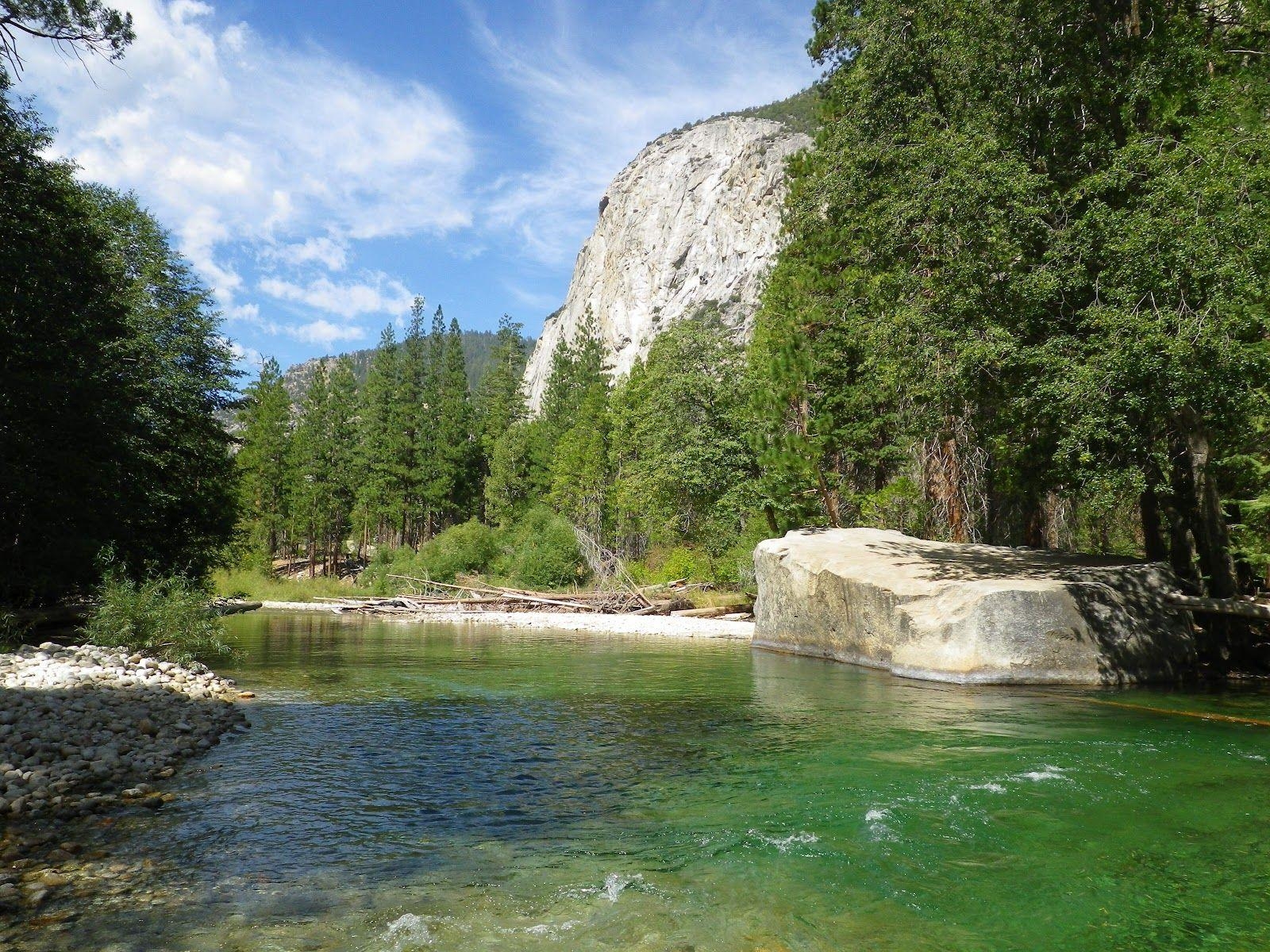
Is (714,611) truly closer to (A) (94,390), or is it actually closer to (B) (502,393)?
(A) (94,390)

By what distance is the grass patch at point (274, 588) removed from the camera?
3847cm

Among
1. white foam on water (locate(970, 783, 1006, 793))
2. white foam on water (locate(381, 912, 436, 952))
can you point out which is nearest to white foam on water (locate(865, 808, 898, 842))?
white foam on water (locate(970, 783, 1006, 793))

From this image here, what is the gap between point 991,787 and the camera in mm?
6410

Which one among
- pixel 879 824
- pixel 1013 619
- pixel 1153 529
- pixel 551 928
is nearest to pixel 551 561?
pixel 1153 529

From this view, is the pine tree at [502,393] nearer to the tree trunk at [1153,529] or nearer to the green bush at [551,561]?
the green bush at [551,561]

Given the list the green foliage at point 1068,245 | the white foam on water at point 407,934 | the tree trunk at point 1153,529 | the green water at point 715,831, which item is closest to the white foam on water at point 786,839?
the green water at point 715,831

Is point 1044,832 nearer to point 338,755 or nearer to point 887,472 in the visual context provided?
point 338,755

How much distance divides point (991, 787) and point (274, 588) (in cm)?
4063

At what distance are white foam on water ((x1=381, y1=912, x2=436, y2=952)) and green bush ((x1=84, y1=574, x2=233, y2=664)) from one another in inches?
401

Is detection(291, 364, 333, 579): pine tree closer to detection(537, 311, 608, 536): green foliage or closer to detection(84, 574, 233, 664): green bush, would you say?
detection(537, 311, 608, 536): green foliage

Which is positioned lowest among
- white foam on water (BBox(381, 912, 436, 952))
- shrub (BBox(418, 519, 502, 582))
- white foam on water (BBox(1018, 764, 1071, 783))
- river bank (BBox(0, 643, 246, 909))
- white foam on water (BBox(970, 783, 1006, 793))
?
white foam on water (BBox(970, 783, 1006, 793))

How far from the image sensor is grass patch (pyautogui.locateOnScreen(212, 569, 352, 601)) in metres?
38.5

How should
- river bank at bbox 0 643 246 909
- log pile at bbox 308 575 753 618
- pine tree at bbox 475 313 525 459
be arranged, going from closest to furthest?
river bank at bbox 0 643 246 909
log pile at bbox 308 575 753 618
pine tree at bbox 475 313 525 459

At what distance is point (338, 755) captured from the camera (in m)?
7.76
